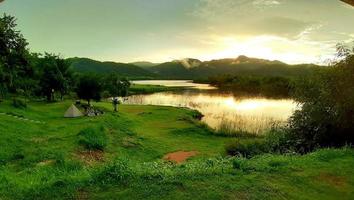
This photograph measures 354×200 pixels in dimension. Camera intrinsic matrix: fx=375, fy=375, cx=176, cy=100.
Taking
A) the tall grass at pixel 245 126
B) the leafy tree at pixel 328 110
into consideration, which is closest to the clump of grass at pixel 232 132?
the tall grass at pixel 245 126

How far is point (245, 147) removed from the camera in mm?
26656

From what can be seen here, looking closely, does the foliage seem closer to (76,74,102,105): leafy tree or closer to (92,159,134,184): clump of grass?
(76,74,102,105): leafy tree

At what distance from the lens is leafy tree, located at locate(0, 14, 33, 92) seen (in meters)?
40.1

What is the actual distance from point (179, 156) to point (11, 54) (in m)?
24.7

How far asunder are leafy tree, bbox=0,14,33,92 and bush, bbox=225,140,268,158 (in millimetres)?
26574

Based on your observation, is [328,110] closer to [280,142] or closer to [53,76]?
[280,142]

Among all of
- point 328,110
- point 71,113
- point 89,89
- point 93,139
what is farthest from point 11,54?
point 328,110

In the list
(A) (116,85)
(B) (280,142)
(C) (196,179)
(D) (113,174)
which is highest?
(A) (116,85)

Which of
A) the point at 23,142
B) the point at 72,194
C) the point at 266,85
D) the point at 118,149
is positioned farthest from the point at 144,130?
the point at 266,85

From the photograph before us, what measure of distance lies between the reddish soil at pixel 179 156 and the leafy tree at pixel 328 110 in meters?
9.02

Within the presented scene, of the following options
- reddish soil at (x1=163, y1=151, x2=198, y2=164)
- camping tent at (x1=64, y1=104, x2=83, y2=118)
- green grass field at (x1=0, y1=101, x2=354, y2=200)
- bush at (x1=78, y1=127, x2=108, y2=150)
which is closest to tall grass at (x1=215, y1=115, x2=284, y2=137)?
reddish soil at (x1=163, y1=151, x2=198, y2=164)

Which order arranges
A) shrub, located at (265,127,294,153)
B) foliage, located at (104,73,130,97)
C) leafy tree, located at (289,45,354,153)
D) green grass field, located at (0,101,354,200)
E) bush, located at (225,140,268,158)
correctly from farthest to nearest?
foliage, located at (104,73,130,97)
bush, located at (225,140,268,158)
shrub, located at (265,127,294,153)
leafy tree, located at (289,45,354,153)
green grass field, located at (0,101,354,200)

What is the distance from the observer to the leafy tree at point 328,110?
1816cm

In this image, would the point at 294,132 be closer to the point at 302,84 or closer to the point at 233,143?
the point at 302,84
